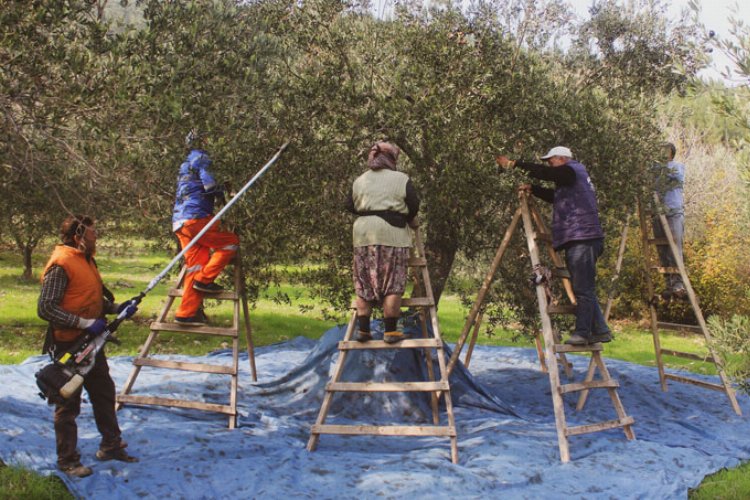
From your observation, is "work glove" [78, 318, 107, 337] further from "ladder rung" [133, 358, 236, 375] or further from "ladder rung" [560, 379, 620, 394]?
"ladder rung" [560, 379, 620, 394]

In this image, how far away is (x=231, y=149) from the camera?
824 centimetres

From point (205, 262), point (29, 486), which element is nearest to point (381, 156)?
point (205, 262)

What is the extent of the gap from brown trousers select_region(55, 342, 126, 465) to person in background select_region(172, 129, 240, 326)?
2.17 metres

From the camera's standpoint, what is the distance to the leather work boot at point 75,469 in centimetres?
660

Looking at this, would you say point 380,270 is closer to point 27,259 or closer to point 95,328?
point 95,328

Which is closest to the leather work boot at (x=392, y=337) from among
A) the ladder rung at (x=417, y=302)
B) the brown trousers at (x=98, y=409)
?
the ladder rung at (x=417, y=302)

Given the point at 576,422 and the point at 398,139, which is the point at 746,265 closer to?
the point at 576,422

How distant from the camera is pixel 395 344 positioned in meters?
8.41

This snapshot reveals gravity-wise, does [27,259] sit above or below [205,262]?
below

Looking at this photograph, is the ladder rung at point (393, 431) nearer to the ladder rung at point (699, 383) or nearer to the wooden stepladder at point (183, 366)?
the wooden stepladder at point (183, 366)

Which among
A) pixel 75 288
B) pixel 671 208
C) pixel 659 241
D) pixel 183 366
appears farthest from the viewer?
pixel 659 241

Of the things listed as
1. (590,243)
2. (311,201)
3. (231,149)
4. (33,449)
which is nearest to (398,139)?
(311,201)

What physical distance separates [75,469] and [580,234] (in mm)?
6251

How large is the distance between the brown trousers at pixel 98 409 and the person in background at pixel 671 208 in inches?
318
